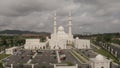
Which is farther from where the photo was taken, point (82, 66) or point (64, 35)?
point (64, 35)

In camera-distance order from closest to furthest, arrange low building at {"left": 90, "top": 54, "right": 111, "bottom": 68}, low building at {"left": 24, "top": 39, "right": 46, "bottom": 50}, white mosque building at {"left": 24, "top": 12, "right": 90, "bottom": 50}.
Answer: low building at {"left": 90, "top": 54, "right": 111, "bottom": 68} → white mosque building at {"left": 24, "top": 12, "right": 90, "bottom": 50} → low building at {"left": 24, "top": 39, "right": 46, "bottom": 50}

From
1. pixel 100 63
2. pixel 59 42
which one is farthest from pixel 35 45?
pixel 100 63

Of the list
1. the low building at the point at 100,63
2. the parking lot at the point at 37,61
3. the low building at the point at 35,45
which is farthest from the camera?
the low building at the point at 35,45

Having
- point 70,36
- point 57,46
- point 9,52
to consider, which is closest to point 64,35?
point 70,36

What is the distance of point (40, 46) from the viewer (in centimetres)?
8612

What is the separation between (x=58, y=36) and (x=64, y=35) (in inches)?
152

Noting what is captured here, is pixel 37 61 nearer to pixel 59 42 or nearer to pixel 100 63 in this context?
pixel 100 63

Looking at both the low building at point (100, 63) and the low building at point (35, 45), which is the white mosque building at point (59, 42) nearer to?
the low building at point (35, 45)

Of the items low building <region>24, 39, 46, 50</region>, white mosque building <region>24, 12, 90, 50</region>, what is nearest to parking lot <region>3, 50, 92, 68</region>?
white mosque building <region>24, 12, 90, 50</region>

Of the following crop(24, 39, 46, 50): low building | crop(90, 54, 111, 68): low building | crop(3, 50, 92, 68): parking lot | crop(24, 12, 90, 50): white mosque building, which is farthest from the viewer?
crop(24, 39, 46, 50): low building

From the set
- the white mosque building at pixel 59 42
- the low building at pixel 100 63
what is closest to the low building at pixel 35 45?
the white mosque building at pixel 59 42

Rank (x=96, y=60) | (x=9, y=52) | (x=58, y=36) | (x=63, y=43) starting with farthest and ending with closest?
(x=58, y=36) → (x=63, y=43) → (x=9, y=52) → (x=96, y=60)

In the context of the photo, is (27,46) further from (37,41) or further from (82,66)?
(82,66)

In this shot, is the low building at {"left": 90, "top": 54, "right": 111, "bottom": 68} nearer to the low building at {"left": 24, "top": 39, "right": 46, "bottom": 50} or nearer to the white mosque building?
the white mosque building
